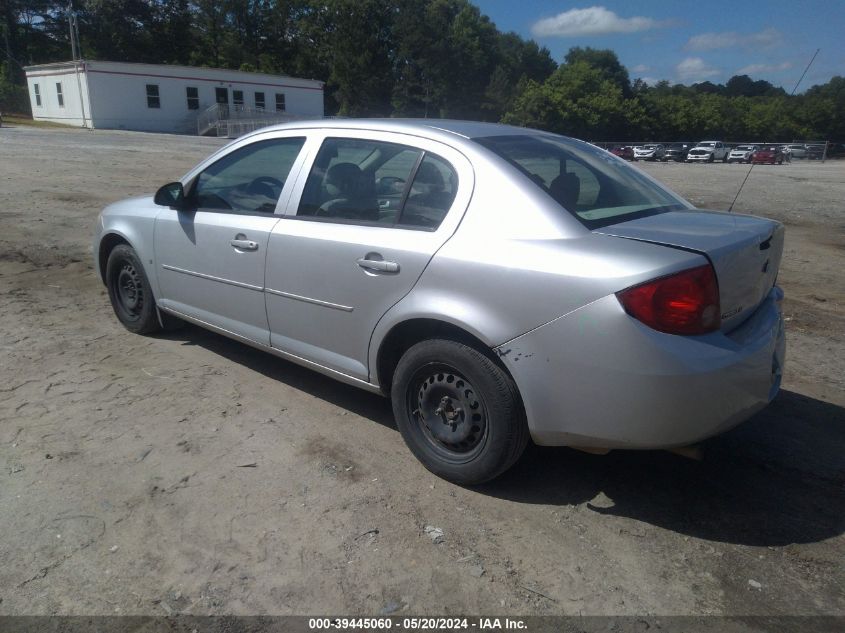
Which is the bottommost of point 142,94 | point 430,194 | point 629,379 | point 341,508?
point 341,508

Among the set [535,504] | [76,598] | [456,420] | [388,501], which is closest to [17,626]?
[76,598]

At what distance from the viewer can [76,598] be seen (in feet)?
8.23

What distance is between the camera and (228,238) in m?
4.16

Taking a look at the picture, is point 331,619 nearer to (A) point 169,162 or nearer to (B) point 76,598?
(B) point 76,598

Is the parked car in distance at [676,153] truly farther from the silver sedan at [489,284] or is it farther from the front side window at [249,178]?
the front side window at [249,178]

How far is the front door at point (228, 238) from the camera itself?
4051mm

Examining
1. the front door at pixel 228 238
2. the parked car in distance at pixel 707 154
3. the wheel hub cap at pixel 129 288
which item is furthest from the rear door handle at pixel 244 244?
the parked car in distance at pixel 707 154

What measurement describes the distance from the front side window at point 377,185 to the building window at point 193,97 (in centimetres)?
4561

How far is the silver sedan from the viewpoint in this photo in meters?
2.65

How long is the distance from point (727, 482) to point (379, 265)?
83.1 inches

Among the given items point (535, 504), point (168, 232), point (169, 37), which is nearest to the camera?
point (535, 504)

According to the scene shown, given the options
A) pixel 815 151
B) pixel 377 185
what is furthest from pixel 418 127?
pixel 815 151

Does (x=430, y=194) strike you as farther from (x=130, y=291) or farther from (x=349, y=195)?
(x=130, y=291)

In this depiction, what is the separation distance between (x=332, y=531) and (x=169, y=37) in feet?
230
